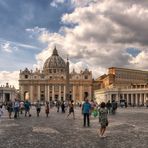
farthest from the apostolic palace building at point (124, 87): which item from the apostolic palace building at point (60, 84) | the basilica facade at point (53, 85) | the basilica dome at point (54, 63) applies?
the basilica dome at point (54, 63)

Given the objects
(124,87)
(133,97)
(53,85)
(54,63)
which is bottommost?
(133,97)

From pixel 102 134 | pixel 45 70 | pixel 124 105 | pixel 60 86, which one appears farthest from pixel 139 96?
pixel 102 134

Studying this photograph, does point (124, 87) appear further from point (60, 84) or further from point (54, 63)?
point (54, 63)

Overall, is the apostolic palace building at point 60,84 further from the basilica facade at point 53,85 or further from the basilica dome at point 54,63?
the basilica dome at point 54,63

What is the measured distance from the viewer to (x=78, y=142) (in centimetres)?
1415

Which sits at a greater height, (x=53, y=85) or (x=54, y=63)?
(x=54, y=63)

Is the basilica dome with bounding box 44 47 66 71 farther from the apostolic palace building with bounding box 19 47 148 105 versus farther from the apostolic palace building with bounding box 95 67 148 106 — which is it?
the apostolic palace building with bounding box 95 67 148 106

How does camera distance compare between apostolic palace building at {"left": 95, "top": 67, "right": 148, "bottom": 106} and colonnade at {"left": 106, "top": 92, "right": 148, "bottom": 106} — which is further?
apostolic palace building at {"left": 95, "top": 67, "right": 148, "bottom": 106}

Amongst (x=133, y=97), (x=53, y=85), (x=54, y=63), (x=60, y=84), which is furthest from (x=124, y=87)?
(x=54, y=63)

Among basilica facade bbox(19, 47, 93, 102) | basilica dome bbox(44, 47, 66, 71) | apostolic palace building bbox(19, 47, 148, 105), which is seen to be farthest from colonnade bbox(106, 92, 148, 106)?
basilica dome bbox(44, 47, 66, 71)

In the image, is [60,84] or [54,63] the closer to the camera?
[60,84]

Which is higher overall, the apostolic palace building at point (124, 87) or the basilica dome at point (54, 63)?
the basilica dome at point (54, 63)

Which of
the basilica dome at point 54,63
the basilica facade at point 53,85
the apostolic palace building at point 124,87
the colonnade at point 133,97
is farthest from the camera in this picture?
the basilica dome at point 54,63

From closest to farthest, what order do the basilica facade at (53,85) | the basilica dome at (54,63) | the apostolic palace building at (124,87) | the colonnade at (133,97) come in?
the colonnade at (133,97) < the apostolic palace building at (124,87) < the basilica facade at (53,85) < the basilica dome at (54,63)
